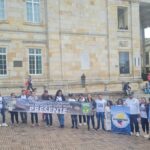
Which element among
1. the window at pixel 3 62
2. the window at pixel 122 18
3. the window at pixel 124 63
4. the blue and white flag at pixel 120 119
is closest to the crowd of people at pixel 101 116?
the blue and white flag at pixel 120 119

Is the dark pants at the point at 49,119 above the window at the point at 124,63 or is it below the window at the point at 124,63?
Answer: below

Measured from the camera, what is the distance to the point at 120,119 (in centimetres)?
1762

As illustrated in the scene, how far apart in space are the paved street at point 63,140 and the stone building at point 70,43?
46.5 feet

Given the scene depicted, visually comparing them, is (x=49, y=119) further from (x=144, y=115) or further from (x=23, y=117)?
(x=144, y=115)

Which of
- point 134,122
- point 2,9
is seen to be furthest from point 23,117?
point 2,9

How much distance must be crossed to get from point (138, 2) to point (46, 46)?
1121 cm

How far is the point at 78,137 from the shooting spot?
16.6 metres

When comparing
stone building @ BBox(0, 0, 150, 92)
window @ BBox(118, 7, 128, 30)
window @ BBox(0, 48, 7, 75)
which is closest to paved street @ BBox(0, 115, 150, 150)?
window @ BBox(0, 48, 7, 75)

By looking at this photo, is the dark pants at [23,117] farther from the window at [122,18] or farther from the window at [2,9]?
the window at [122,18]

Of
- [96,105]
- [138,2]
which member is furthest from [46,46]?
[96,105]

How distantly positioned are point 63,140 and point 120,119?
10.2ft

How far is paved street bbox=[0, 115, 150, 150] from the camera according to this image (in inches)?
579

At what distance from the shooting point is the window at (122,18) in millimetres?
38906

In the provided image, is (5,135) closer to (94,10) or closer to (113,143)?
(113,143)
